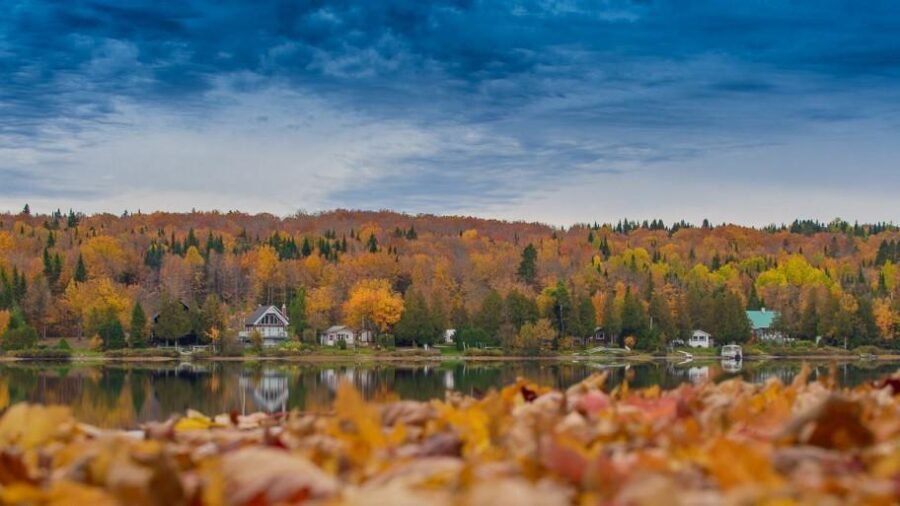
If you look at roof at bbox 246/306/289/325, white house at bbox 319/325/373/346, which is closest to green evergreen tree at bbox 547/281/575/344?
white house at bbox 319/325/373/346

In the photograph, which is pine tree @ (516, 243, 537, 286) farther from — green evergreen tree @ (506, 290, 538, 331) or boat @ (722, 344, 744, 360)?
boat @ (722, 344, 744, 360)

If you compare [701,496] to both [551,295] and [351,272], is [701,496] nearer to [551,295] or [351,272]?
[551,295]

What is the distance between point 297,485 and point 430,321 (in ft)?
319

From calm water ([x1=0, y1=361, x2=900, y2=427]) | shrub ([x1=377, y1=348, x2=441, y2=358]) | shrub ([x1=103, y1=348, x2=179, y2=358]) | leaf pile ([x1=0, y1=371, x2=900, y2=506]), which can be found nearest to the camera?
leaf pile ([x1=0, y1=371, x2=900, y2=506])

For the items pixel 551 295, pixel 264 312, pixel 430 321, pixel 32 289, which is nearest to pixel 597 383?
pixel 430 321

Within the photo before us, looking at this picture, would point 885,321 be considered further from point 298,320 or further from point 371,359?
point 298,320

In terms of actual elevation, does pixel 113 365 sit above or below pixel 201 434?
below

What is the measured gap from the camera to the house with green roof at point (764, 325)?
121000 millimetres

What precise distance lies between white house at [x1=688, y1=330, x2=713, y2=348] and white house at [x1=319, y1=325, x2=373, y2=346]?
1246 inches

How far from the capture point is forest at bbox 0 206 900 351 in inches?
3991

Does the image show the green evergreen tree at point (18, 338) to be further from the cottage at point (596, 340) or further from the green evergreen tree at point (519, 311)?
the cottage at point (596, 340)

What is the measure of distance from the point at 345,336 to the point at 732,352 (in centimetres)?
3577

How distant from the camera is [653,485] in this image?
101 inches

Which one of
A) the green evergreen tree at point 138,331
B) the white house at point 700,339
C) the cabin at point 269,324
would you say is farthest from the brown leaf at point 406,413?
the white house at point 700,339
